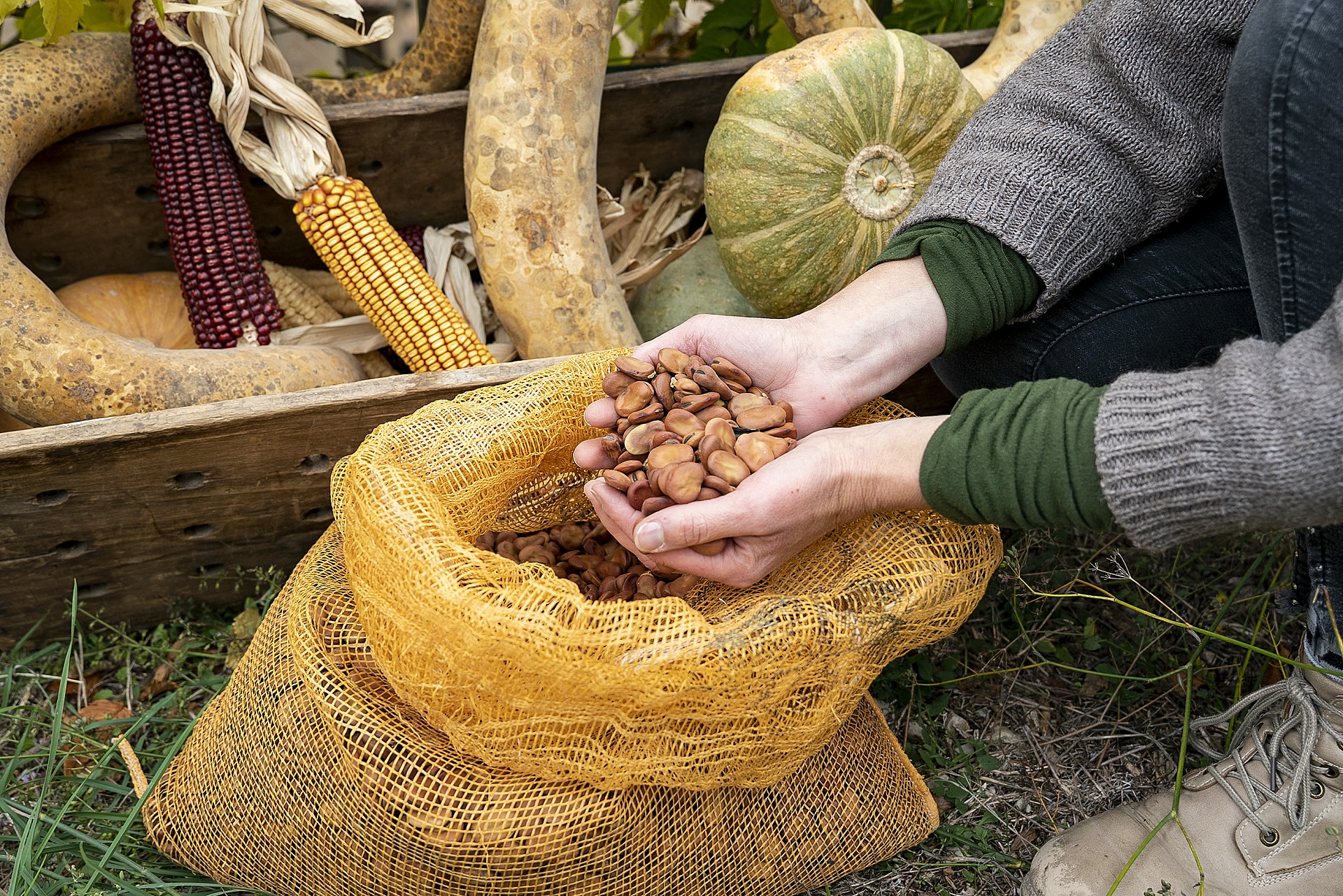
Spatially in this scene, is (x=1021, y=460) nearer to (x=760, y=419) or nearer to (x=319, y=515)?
(x=760, y=419)

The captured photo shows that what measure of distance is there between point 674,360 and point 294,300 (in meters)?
1.25

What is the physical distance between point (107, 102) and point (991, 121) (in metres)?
1.85

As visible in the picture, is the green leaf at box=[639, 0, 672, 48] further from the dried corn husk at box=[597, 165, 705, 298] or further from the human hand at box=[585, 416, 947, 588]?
the human hand at box=[585, 416, 947, 588]

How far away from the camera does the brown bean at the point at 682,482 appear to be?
133 centimetres

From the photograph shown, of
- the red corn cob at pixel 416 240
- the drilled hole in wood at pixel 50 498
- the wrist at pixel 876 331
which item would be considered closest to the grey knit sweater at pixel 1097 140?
the wrist at pixel 876 331

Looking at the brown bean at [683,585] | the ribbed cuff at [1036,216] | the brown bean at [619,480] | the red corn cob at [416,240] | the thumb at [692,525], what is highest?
the ribbed cuff at [1036,216]

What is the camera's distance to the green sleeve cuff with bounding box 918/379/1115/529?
3.88 ft

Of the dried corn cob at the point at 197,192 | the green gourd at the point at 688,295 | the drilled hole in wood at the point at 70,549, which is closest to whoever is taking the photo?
the drilled hole in wood at the point at 70,549

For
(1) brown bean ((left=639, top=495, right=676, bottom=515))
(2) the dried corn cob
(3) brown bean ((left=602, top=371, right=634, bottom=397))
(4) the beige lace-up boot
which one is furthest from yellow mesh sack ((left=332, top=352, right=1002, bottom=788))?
(2) the dried corn cob

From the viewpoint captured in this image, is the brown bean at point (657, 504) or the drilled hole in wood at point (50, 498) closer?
the brown bean at point (657, 504)

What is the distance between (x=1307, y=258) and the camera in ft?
4.26

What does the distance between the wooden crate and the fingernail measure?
65 cm

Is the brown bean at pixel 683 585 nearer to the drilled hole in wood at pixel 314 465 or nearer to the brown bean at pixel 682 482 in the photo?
the brown bean at pixel 682 482

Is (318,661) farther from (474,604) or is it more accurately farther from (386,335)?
(386,335)
